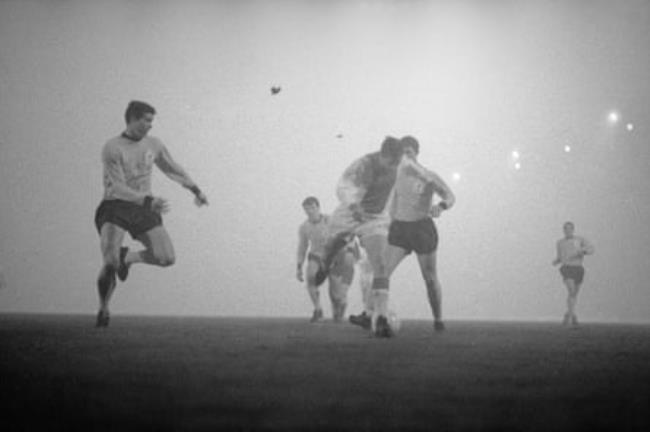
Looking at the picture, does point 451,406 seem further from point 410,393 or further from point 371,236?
point 371,236

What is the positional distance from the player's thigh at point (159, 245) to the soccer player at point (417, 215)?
1921 mm

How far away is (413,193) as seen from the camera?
7066mm

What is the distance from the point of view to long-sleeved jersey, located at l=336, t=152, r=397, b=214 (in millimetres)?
6078

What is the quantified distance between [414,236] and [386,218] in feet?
1.96

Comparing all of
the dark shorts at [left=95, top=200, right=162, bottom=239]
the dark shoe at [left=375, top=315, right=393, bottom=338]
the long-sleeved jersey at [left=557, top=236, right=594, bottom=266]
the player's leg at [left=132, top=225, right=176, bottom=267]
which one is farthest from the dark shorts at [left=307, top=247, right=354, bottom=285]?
the dark shoe at [left=375, top=315, right=393, bottom=338]

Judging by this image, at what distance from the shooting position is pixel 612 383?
8.32 feet

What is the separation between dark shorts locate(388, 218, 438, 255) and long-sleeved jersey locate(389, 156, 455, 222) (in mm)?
74

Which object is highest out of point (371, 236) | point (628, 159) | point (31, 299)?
point (628, 159)

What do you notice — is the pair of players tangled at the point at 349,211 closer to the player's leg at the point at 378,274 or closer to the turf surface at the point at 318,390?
the player's leg at the point at 378,274

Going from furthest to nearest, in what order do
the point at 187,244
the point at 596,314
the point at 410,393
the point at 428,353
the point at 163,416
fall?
the point at 596,314 → the point at 187,244 → the point at 428,353 → the point at 410,393 → the point at 163,416

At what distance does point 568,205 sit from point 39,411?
64.1 ft

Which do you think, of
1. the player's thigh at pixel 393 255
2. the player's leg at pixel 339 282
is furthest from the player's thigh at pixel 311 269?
the player's thigh at pixel 393 255

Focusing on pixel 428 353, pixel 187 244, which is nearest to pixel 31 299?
pixel 187 244

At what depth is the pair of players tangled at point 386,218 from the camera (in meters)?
6.01
